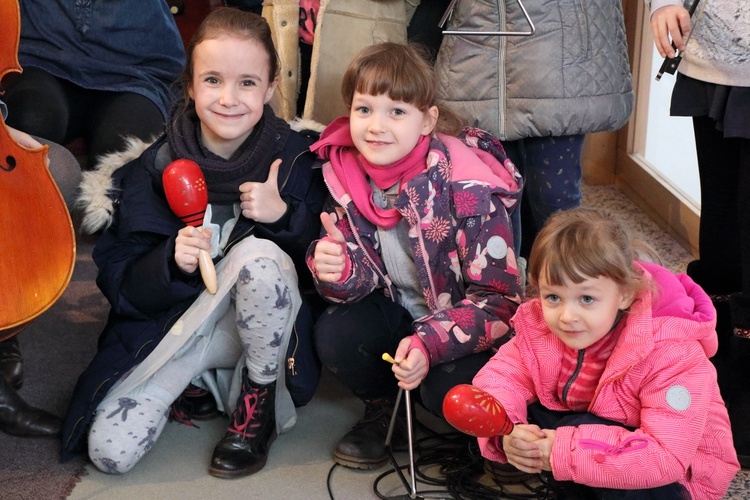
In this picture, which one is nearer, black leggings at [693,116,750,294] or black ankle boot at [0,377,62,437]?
black leggings at [693,116,750,294]

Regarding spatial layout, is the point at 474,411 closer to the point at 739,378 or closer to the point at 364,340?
the point at 364,340

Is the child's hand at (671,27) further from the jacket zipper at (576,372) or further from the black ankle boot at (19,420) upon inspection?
the black ankle boot at (19,420)

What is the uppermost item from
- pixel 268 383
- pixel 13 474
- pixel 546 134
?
pixel 546 134

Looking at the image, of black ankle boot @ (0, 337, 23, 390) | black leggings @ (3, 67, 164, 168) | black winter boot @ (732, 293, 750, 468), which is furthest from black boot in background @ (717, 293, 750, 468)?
black ankle boot @ (0, 337, 23, 390)

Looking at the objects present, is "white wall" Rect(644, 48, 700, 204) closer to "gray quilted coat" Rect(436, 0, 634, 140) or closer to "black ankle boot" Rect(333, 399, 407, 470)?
"gray quilted coat" Rect(436, 0, 634, 140)

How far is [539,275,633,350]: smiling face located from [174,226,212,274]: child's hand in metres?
0.62

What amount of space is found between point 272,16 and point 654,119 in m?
1.37

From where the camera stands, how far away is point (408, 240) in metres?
1.75

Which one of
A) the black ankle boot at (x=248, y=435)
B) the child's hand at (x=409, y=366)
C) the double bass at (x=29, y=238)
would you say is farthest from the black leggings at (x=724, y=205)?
the double bass at (x=29, y=238)

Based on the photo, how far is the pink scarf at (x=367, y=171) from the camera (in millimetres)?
1714

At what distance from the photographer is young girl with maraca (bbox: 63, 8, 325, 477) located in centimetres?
173

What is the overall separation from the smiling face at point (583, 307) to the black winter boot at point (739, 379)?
43cm

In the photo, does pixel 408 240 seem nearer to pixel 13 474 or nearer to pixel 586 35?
pixel 586 35

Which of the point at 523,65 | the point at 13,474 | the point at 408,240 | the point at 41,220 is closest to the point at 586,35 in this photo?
the point at 523,65
